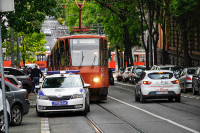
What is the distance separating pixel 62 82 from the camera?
748 inches

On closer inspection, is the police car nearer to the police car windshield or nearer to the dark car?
the police car windshield

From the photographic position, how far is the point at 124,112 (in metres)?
19.2

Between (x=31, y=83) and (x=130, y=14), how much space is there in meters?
21.0

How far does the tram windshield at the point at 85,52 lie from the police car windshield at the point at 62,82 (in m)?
5.92

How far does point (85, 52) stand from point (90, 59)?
0.42 meters

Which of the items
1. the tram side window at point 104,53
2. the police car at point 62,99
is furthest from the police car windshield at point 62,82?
the tram side window at point 104,53

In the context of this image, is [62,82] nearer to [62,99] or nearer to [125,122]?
[62,99]

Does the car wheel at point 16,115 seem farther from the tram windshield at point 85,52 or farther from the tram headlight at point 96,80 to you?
the tram windshield at point 85,52

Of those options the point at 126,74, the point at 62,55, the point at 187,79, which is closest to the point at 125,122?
the point at 62,55

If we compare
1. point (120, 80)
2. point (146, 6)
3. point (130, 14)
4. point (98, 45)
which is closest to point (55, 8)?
point (98, 45)

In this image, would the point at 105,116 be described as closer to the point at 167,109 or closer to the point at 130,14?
the point at 167,109

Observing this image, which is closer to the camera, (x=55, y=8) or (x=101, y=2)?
(x=55, y=8)

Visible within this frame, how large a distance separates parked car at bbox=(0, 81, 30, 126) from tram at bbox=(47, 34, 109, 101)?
9591 millimetres

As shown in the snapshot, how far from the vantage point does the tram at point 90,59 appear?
981 inches
